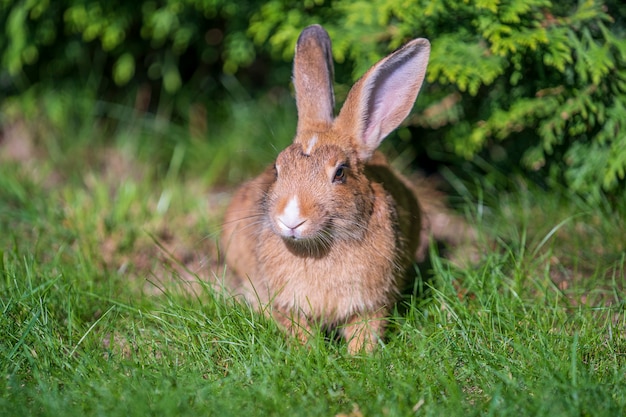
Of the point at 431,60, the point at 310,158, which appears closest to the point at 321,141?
the point at 310,158

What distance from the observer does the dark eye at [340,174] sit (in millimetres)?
3422

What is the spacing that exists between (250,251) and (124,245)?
981 mm

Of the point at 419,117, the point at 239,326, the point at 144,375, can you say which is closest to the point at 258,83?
the point at 419,117

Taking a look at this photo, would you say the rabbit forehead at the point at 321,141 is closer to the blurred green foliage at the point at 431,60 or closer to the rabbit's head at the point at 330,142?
the rabbit's head at the point at 330,142

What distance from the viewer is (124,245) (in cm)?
462

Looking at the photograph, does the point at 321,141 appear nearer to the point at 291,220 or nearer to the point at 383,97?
the point at 383,97

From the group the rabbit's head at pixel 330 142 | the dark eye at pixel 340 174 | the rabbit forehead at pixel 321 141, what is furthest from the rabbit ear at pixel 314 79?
the dark eye at pixel 340 174

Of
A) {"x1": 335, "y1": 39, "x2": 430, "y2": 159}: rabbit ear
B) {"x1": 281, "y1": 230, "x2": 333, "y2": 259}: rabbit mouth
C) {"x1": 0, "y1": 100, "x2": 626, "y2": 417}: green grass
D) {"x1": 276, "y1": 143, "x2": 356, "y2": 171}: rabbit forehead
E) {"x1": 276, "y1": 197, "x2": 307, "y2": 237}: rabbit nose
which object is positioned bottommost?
{"x1": 0, "y1": 100, "x2": 626, "y2": 417}: green grass

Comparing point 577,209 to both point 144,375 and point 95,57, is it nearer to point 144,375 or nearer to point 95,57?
point 144,375

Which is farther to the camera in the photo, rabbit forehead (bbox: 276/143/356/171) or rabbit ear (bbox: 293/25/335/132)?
rabbit ear (bbox: 293/25/335/132)

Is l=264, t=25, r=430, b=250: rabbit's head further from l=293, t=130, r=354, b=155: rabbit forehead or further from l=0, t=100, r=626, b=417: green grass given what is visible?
l=0, t=100, r=626, b=417: green grass

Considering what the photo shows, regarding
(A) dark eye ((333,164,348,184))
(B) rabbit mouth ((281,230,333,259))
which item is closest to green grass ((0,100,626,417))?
(B) rabbit mouth ((281,230,333,259))

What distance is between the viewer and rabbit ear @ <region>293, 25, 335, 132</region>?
379cm

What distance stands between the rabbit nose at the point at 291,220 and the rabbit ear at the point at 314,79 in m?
0.70
